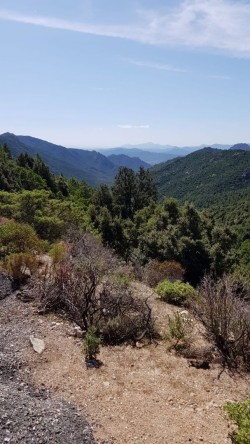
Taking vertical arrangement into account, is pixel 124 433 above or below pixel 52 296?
below

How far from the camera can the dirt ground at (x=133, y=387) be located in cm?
516

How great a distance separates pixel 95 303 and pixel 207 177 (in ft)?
385

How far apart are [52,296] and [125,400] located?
3482 millimetres

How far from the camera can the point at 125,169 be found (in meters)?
41.8

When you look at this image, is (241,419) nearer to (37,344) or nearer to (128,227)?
(37,344)

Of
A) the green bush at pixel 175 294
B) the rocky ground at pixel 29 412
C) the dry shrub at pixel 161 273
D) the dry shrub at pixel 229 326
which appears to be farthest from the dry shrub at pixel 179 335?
the dry shrub at pixel 161 273

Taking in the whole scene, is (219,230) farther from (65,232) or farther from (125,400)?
(125,400)

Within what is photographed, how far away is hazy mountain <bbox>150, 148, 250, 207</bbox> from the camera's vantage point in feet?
327

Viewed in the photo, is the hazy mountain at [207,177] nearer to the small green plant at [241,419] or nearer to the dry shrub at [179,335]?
the dry shrub at [179,335]

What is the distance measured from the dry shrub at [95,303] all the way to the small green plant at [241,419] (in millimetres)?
3204

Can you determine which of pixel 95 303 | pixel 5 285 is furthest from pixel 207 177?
pixel 95 303

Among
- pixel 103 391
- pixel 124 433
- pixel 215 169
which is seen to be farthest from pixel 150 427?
pixel 215 169

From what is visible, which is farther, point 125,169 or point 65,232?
point 125,169

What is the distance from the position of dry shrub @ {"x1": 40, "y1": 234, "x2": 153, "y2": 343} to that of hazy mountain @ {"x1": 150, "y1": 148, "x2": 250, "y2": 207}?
265 ft
